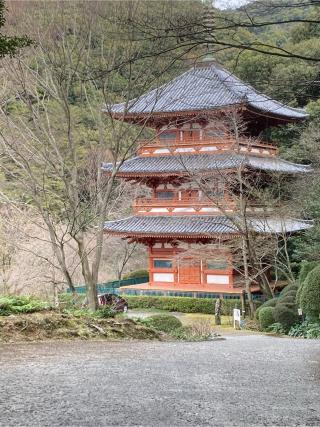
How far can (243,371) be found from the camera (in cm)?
726

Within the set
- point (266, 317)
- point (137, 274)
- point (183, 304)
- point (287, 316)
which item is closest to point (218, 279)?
point (183, 304)

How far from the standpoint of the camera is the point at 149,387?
5758 millimetres

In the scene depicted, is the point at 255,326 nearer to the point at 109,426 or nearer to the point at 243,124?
the point at 243,124

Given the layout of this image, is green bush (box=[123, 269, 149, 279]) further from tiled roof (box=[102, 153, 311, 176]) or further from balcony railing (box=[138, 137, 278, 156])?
balcony railing (box=[138, 137, 278, 156])

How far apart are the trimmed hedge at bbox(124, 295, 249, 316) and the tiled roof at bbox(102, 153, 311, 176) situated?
538 centimetres

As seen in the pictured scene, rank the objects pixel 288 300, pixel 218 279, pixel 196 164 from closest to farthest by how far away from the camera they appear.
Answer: pixel 288 300 < pixel 196 164 < pixel 218 279

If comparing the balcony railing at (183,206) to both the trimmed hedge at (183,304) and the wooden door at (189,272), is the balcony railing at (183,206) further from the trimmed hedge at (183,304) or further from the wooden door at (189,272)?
the trimmed hedge at (183,304)

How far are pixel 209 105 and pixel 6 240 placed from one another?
10.0 metres

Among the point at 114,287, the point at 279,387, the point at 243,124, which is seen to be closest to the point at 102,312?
the point at 279,387

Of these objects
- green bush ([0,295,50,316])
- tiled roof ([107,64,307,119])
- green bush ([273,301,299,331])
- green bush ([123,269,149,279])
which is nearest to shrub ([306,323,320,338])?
green bush ([273,301,299,331])

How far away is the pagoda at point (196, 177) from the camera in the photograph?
889 inches

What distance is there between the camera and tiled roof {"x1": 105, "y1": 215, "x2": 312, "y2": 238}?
22406 millimetres

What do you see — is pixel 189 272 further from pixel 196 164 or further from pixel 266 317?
pixel 266 317

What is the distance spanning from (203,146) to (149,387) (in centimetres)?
1927
